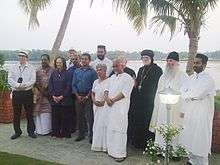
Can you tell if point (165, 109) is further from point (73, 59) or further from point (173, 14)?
point (173, 14)

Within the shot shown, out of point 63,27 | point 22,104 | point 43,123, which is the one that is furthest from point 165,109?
point 63,27

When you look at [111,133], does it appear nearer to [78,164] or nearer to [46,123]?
[78,164]

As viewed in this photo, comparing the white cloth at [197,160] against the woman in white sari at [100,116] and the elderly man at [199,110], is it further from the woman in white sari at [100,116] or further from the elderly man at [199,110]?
the woman in white sari at [100,116]

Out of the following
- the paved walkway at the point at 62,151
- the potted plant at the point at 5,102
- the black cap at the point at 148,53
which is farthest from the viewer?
the potted plant at the point at 5,102

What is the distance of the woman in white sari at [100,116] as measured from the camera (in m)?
8.99

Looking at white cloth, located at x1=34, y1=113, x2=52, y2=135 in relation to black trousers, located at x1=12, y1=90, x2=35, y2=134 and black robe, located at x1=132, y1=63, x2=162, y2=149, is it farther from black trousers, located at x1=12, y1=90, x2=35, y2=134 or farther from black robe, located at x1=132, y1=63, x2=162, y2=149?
black robe, located at x1=132, y1=63, x2=162, y2=149

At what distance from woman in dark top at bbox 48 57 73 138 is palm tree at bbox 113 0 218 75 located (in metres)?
4.36

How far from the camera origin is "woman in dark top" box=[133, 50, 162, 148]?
8766 millimetres

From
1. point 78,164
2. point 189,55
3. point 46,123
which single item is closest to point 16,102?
point 46,123

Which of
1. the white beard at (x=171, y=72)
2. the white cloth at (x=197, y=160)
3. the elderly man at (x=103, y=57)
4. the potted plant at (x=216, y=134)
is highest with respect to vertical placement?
the elderly man at (x=103, y=57)

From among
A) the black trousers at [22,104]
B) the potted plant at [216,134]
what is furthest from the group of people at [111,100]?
the potted plant at [216,134]

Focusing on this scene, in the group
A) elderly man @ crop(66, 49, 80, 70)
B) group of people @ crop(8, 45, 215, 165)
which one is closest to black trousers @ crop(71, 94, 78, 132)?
group of people @ crop(8, 45, 215, 165)

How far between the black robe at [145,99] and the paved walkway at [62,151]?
390 millimetres

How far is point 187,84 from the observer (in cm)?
792
